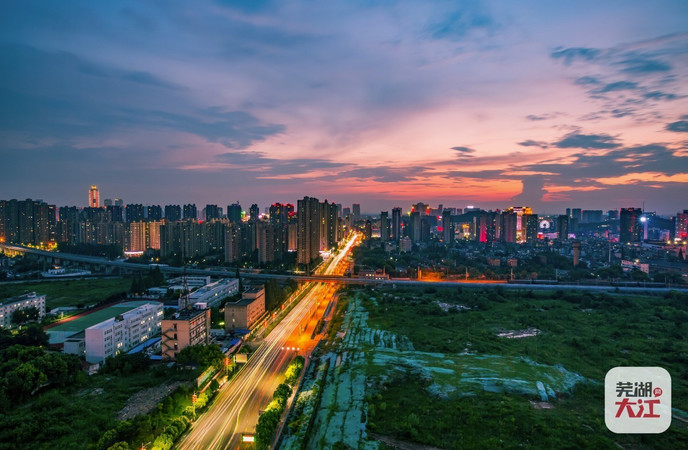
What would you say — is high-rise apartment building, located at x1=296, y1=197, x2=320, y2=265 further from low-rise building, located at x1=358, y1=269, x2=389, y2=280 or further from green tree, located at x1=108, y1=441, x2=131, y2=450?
green tree, located at x1=108, y1=441, x2=131, y2=450

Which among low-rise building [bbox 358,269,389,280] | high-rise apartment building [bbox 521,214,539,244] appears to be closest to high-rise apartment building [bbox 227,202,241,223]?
low-rise building [bbox 358,269,389,280]

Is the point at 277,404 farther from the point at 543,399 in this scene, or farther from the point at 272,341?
the point at 543,399

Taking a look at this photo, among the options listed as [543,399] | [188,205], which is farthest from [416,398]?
[188,205]

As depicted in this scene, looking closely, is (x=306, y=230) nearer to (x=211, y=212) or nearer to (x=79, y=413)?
(x=79, y=413)

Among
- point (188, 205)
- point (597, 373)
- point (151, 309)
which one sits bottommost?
point (597, 373)

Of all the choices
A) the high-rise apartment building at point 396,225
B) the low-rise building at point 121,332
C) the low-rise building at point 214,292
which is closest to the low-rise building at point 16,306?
the low-rise building at point 121,332

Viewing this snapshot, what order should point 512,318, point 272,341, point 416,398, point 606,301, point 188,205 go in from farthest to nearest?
point 188,205, point 606,301, point 512,318, point 272,341, point 416,398

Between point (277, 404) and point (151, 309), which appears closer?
point (277, 404)
